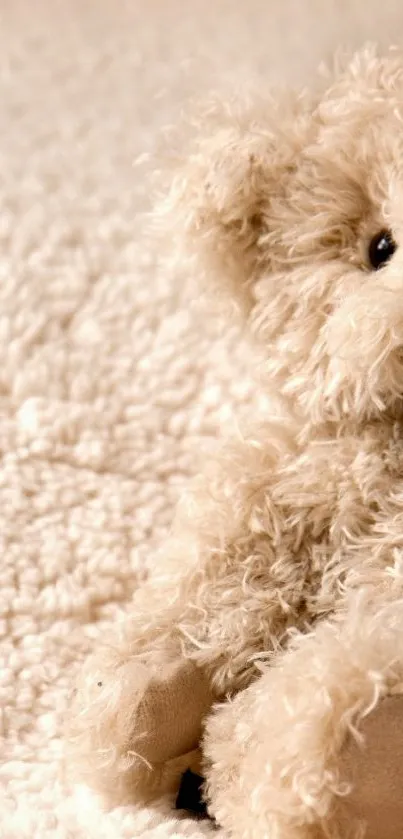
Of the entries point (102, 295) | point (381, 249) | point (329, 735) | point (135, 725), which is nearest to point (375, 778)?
point (329, 735)

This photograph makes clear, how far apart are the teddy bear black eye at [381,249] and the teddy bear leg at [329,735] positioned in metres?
0.26

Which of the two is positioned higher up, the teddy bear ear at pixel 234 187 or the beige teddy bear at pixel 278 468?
the teddy bear ear at pixel 234 187

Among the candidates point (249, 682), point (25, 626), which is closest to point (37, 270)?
point (25, 626)

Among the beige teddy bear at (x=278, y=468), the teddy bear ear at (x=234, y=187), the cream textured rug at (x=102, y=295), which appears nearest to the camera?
the beige teddy bear at (x=278, y=468)

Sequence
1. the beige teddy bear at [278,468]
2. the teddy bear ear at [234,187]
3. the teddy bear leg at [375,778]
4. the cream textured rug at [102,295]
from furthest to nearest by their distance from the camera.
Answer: the cream textured rug at [102,295] < the teddy bear ear at [234,187] < the beige teddy bear at [278,468] < the teddy bear leg at [375,778]

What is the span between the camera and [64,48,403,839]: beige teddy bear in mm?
699

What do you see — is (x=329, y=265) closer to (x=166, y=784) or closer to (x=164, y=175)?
(x=164, y=175)

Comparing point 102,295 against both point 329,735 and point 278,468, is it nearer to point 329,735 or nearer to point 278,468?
point 278,468

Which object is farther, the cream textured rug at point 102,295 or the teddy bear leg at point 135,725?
the cream textured rug at point 102,295

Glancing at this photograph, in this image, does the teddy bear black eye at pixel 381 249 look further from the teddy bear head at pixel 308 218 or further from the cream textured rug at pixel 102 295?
the cream textured rug at pixel 102 295

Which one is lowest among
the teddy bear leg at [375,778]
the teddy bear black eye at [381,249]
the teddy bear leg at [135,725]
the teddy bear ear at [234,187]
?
the teddy bear leg at [375,778]

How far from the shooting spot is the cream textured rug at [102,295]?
0.95 metres

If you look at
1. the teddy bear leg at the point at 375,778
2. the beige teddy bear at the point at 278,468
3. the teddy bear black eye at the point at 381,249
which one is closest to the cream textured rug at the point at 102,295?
the beige teddy bear at the point at 278,468

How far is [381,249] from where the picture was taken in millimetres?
758
